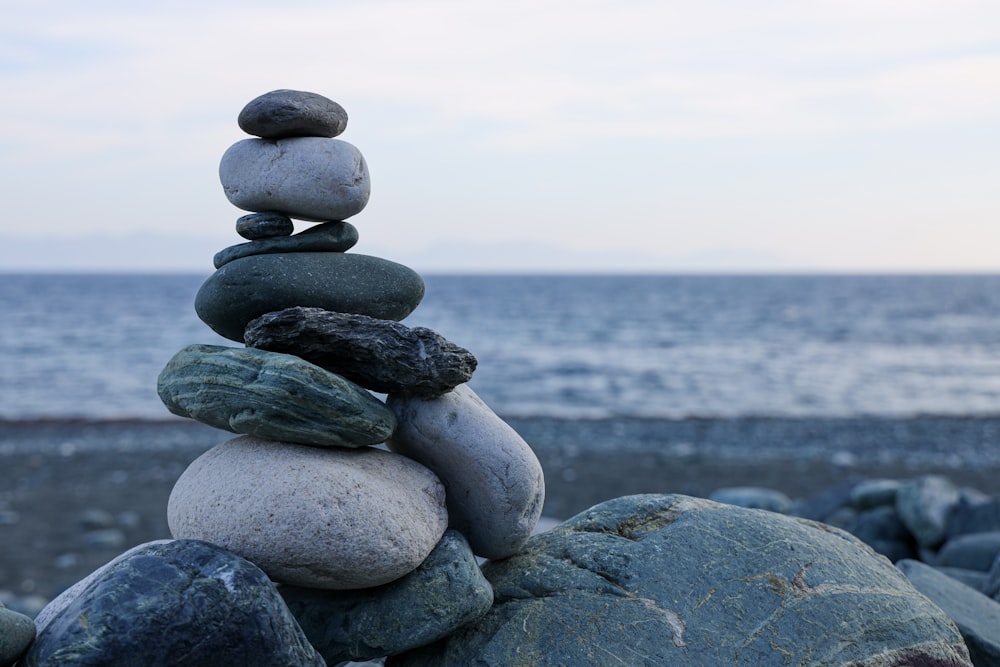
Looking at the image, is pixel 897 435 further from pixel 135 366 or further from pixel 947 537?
pixel 135 366

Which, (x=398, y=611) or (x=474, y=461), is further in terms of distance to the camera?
(x=474, y=461)

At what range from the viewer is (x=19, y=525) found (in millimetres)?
10289

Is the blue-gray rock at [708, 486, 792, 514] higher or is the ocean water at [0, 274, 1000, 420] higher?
the blue-gray rock at [708, 486, 792, 514]

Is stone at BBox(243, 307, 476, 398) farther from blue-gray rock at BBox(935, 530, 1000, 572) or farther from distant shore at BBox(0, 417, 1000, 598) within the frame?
distant shore at BBox(0, 417, 1000, 598)

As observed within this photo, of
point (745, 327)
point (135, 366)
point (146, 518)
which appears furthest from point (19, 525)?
point (745, 327)

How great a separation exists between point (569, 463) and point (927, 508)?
6274 mm

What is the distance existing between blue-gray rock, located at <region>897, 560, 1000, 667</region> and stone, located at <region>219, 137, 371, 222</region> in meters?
3.61

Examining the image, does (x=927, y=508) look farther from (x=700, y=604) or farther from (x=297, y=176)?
(x=297, y=176)

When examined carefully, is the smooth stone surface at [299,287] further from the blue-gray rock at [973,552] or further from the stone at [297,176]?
the blue-gray rock at [973,552]

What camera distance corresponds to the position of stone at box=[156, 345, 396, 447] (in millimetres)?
3291

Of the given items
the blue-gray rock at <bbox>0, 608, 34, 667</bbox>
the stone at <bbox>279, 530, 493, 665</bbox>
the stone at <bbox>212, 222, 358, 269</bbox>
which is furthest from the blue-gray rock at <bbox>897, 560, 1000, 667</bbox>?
the blue-gray rock at <bbox>0, 608, 34, 667</bbox>

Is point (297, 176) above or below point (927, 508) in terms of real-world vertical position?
above

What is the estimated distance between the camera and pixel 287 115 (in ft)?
11.8

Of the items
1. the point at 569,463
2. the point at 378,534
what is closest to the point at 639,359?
the point at 569,463
